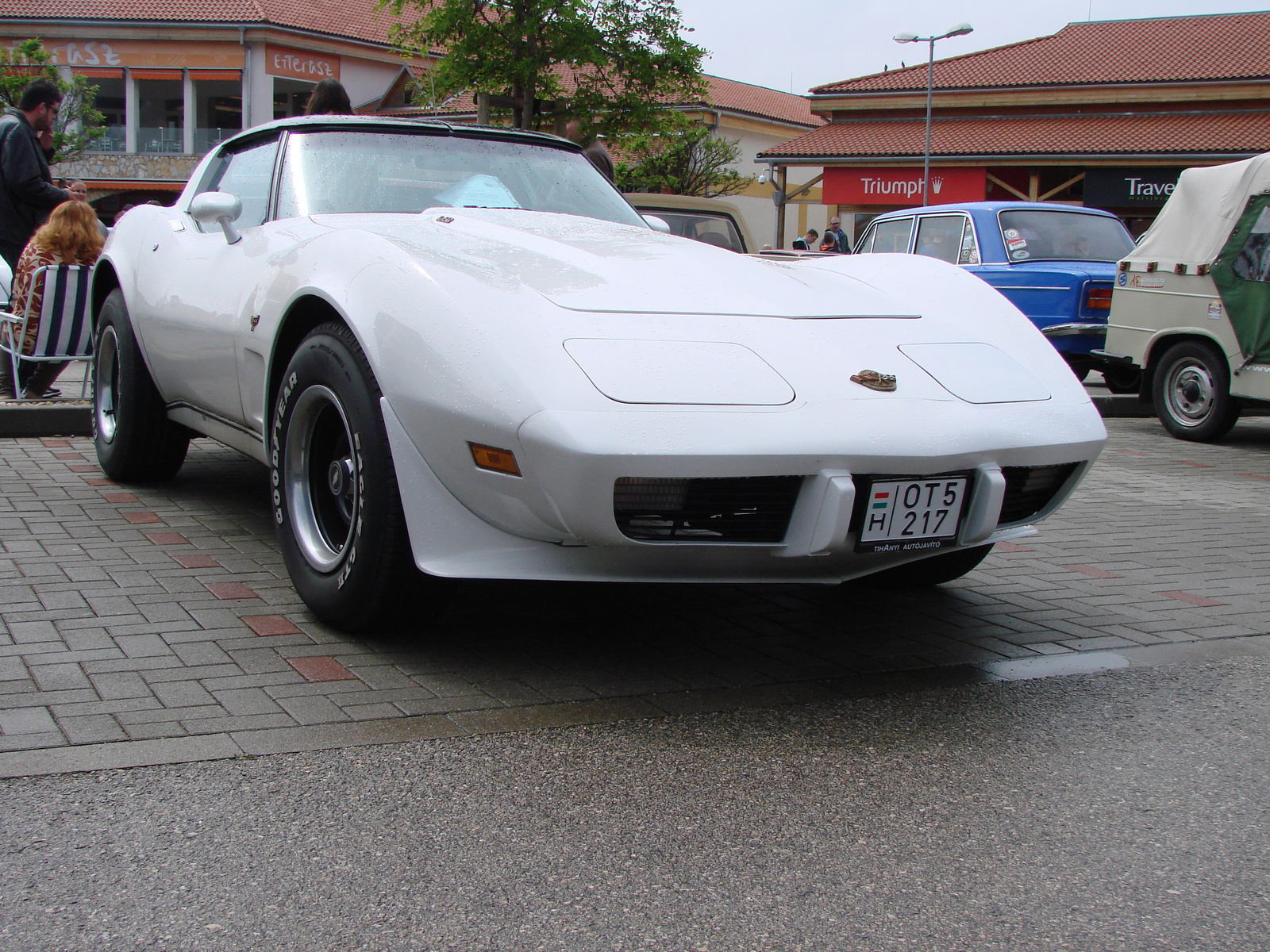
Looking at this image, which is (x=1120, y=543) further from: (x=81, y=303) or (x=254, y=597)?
(x=81, y=303)

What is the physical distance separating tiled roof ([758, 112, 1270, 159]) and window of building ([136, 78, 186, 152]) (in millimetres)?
22840

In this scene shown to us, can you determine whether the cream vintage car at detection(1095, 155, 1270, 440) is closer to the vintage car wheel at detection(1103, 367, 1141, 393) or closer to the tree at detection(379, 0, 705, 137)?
the vintage car wheel at detection(1103, 367, 1141, 393)

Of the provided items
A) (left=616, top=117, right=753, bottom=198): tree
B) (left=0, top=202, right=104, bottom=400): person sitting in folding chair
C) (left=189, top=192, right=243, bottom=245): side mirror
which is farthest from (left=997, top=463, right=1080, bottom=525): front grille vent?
(left=616, top=117, right=753, bottom=198): tree

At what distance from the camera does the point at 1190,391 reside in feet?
29.5

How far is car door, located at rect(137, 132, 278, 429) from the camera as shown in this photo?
396 centimetres

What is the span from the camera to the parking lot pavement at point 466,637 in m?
2.78

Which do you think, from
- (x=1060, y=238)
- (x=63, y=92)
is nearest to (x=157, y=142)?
(x=63, y=92)

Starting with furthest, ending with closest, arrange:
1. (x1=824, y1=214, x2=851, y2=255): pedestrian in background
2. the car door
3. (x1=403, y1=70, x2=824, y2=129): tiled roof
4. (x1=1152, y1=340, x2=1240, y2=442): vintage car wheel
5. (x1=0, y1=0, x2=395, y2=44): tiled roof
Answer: (x1=403, y1=70, x2=824, y2=129): tiled roof, (x1=0, y1=0, x2=395, y2=44): tiled roof, (x1=824, y1=214, x2=851, y2=255): pedestrian in background, (x1=1152, y1=340, x2=1240, y2=442): vintage car wheel, the car door

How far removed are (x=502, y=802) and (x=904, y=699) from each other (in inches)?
44.0

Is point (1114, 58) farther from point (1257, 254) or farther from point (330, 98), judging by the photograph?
point (330, 98)

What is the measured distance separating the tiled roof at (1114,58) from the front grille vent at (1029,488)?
2721cm

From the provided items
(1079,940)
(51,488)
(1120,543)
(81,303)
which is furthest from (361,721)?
(81,303)

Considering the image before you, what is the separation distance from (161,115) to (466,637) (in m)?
46.2

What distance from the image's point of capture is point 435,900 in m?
2.01
